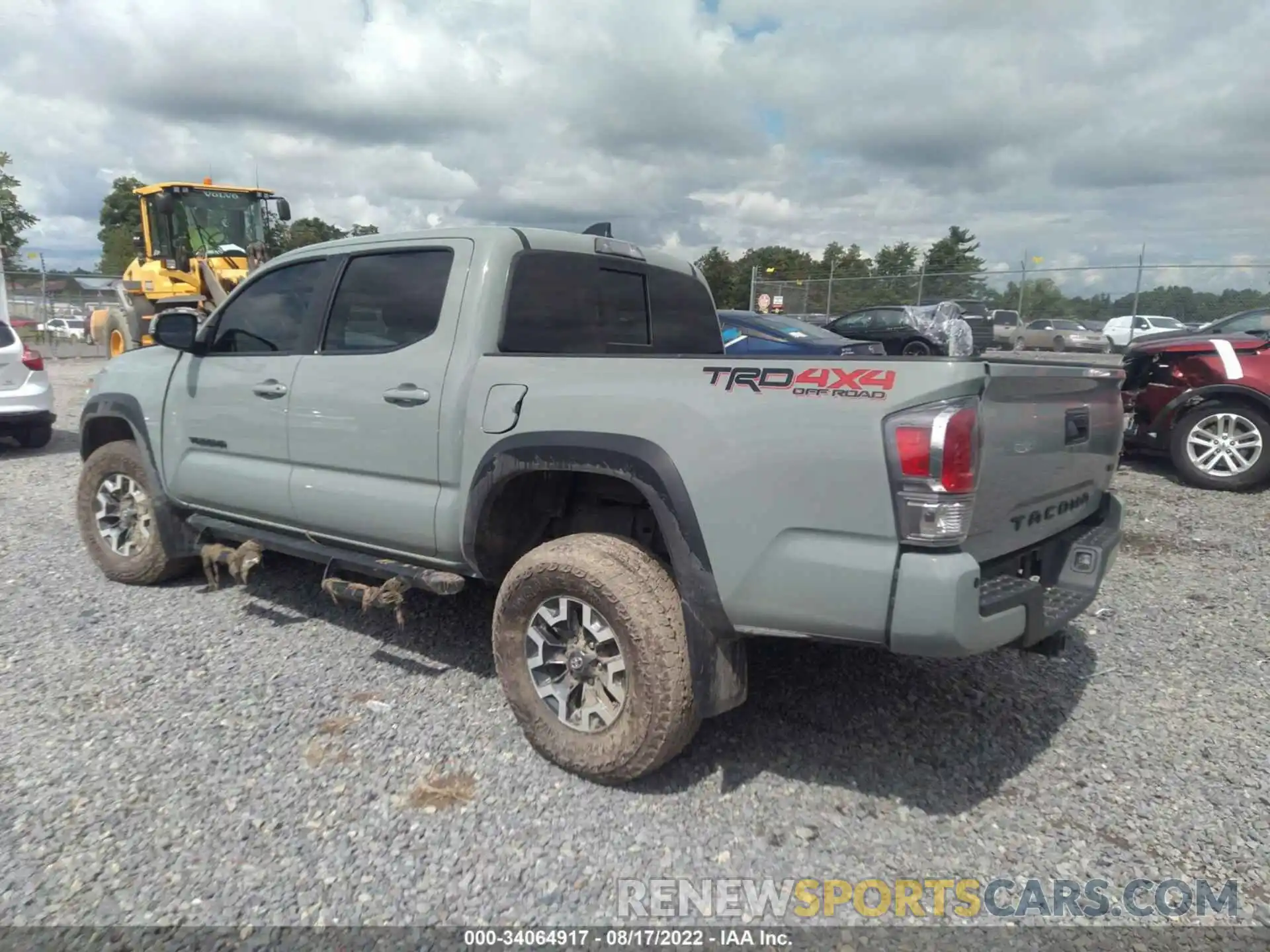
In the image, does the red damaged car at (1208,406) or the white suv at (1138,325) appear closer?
the red damaged car at (1208,406)

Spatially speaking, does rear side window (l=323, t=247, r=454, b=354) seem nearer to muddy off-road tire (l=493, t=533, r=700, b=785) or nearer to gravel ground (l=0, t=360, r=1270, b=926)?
muddy off-road tire (l=493, t=533, r=700, b=785)

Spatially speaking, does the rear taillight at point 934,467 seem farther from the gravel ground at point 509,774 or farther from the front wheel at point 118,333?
the front wheel at point 118,333

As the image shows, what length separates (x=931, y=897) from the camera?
256cm

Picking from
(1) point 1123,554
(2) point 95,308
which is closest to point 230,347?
(1) point 1123,554

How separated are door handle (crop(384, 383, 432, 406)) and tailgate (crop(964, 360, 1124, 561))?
2105mm

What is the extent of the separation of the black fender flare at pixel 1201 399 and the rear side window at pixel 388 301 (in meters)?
6.79

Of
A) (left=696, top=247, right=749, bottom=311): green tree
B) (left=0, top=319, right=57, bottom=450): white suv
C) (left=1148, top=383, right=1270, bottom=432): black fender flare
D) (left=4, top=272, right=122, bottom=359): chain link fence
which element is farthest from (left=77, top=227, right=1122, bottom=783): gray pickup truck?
(left=696, top=247, right=749, bottom=311): green tree

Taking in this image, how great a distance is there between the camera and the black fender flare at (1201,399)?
7219mm

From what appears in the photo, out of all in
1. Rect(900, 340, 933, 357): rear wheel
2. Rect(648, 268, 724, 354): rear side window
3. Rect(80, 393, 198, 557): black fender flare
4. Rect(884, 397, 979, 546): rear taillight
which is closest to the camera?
Rect(884, 397, 979, 546): rear taillight

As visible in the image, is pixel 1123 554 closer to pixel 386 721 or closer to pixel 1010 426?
pixel 1010 426

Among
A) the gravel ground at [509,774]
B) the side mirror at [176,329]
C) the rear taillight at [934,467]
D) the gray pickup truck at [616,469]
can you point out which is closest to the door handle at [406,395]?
the gray pickup truck at [616,469]

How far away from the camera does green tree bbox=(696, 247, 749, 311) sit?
143 feet

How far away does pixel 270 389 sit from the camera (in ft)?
13.7

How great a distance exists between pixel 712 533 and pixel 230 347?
313 centimetres
